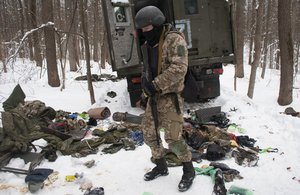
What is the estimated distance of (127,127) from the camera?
5758mm

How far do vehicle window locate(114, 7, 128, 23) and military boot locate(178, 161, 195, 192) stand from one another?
3.84 m

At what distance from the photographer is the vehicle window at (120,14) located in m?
6.34

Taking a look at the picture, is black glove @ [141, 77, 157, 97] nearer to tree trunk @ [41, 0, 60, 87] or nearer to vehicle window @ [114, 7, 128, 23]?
vehicle window @ [114, 7, 128, 23]

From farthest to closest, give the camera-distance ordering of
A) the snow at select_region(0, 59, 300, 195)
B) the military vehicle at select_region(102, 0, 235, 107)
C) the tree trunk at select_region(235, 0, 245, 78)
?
the tree trunk at select_region(235, 0, 245, 78) < the military vehicle at select_region(102, 0, 235, 107) < the snow at select_region(0, 59, 300, 195)

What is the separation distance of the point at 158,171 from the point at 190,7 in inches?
185

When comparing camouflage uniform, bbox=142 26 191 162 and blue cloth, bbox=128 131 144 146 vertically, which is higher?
camouflage uniform, bbox=142 26 191 162

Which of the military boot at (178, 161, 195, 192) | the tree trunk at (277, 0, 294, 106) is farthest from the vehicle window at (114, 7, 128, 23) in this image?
the tree trunk at (277, 0, 294, 106)

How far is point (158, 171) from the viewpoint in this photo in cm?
385

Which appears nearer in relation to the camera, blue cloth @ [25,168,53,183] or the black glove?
the black glove

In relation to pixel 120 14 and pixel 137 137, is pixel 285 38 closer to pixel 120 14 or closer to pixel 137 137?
pixel 120 14

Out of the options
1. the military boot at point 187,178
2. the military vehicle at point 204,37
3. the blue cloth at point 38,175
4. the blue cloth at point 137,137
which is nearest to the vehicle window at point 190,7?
the military vehicle at point 204,37

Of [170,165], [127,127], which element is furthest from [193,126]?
[170,165]

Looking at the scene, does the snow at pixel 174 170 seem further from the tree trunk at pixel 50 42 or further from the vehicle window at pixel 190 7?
the tree trunk at pixel 50 42

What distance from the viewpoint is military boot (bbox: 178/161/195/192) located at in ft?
11.4
